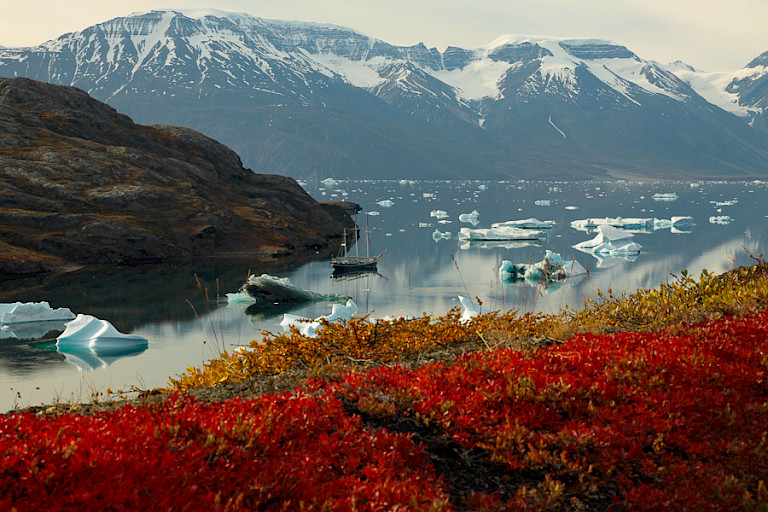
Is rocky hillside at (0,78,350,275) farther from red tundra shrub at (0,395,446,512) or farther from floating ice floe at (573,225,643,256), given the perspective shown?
red tundra shrub at (0,395,446,512)

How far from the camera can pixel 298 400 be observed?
23.0 ft

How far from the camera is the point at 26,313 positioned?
107 feet

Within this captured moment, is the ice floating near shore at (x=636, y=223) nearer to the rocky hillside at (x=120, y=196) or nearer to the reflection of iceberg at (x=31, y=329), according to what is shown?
the rocky hillside at (x=120, y=196)

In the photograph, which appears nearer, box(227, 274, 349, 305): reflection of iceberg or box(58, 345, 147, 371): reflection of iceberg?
box(58, 345, 147, 371): reflection of iceberg

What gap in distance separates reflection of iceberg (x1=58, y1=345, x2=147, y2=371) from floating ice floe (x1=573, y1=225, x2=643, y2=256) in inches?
1995

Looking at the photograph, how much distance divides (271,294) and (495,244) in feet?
133

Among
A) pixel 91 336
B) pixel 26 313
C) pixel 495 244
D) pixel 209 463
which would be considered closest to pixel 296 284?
pixel 26 313

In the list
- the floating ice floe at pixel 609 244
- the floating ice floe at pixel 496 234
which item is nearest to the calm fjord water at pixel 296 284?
the floating ice floe at pixel 609 244

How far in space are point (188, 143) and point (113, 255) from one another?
36.5 meters

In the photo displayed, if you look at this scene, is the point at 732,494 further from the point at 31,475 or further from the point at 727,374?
the point at 31,475

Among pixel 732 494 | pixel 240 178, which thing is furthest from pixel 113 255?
pixel 732 494

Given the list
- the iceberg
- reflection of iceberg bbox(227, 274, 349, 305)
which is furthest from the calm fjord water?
reflection of iceberg bbox(227, 274, 349, 305)

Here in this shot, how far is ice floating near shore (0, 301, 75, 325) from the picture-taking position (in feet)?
105

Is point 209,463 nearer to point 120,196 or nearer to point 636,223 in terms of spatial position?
point 120,196
